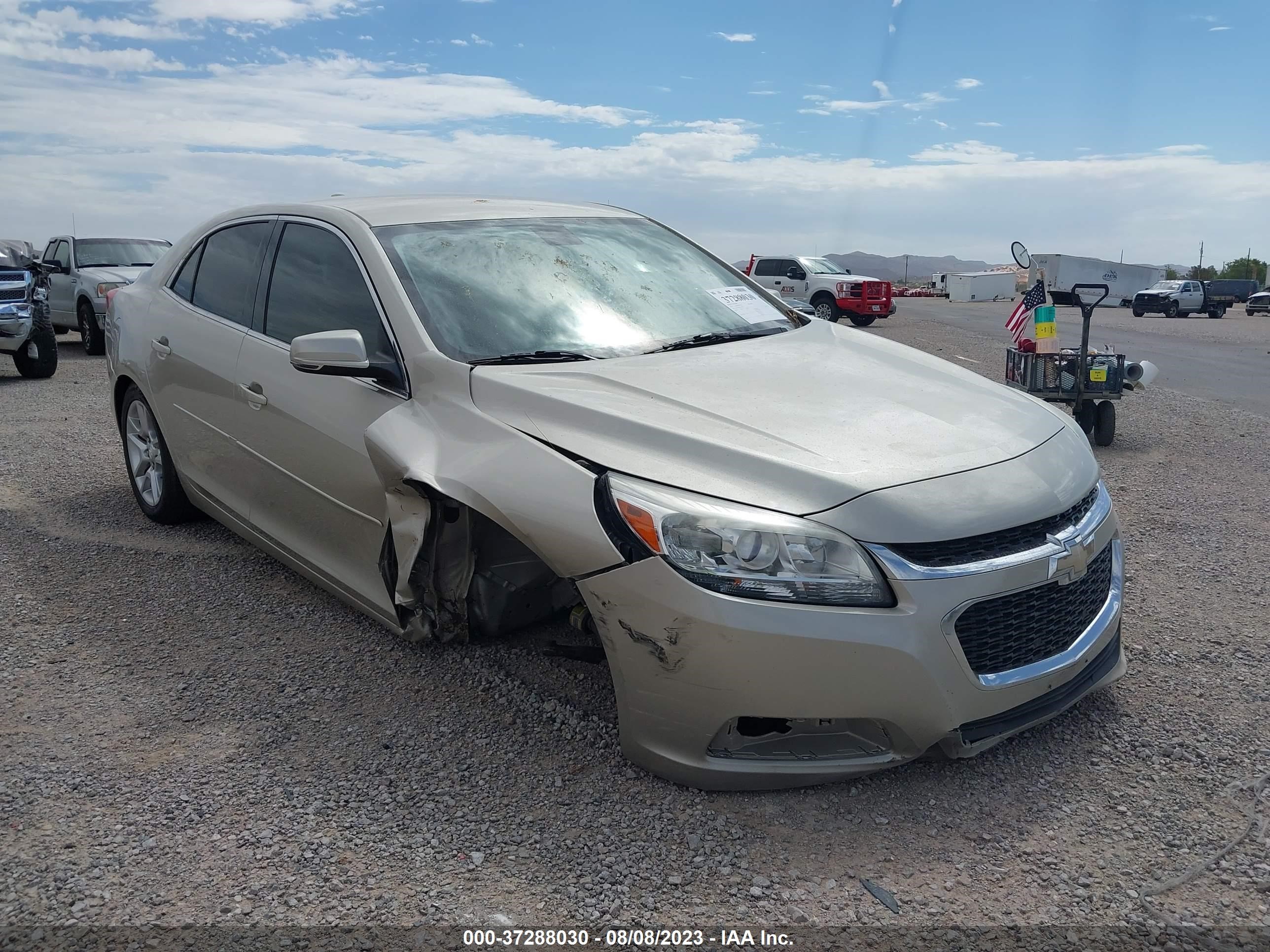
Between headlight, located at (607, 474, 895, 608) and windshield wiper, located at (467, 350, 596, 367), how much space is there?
40.2 inches

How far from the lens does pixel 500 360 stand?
338 cm

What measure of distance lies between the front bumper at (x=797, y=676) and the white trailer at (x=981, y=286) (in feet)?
195

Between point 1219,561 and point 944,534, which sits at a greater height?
point 944,534

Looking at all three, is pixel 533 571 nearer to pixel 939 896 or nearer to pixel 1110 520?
pixel 939 896

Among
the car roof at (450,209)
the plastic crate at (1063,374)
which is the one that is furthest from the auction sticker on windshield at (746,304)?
the plastic crate at (1063,374)

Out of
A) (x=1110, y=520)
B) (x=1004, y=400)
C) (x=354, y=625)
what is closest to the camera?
(x=1110, y=520)

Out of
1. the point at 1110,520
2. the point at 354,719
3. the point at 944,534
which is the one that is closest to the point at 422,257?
the point at 354,719

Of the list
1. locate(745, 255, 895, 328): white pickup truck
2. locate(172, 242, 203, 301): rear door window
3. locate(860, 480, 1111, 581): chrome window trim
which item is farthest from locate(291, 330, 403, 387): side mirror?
locate(745, 255, 895, 328): white pickup truck

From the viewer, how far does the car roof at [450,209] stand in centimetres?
404

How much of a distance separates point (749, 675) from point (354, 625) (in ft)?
6.84

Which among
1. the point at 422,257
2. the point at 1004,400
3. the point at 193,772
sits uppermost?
the point at 422,257

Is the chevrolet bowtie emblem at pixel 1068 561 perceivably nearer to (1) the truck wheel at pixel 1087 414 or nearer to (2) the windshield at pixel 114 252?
(1) the truck wheel at pixel 1087 414

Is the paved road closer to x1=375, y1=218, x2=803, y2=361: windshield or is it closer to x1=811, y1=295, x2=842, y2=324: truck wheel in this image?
x1=811, y1=295, x2=842, y2=324: truck wheel

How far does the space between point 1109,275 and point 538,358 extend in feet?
183
